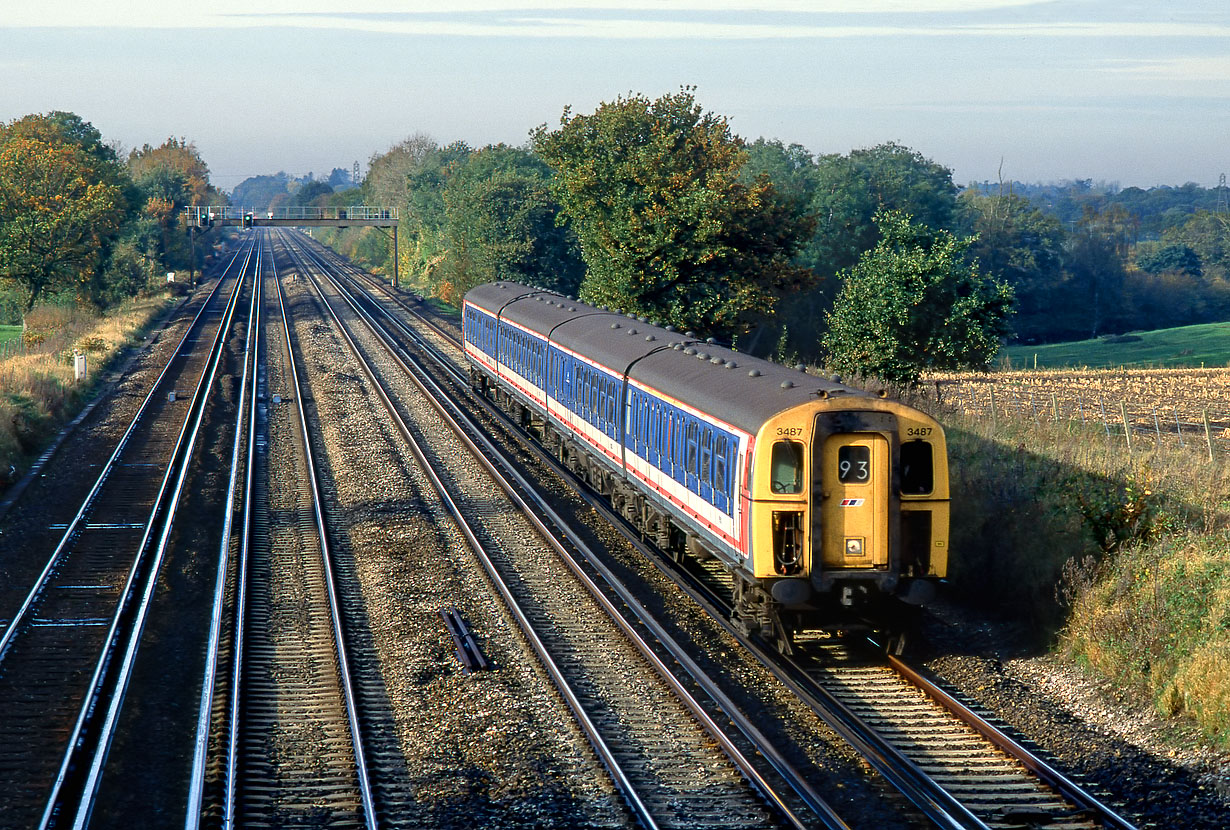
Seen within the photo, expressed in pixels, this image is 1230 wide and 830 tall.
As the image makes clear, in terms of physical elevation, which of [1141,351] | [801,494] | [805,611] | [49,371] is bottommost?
[1141,351]

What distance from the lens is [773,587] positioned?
13.2 m

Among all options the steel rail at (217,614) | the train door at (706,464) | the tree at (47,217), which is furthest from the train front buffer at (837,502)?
the tree at (47,217)

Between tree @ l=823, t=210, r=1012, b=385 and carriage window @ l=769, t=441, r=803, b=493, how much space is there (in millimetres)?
16496

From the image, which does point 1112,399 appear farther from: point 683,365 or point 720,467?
point 720,467

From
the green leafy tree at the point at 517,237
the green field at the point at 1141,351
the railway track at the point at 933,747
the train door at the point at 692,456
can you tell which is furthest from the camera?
the green leafy tree at the point at 517,237

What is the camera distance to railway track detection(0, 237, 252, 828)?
11.0m

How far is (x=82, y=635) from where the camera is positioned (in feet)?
49.3

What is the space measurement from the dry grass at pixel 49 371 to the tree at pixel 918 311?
800 inches

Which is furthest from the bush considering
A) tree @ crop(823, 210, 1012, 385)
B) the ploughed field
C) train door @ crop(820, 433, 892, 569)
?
tree @ crop(823, 210, 1012, 385)

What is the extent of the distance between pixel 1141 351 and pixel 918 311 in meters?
44.1

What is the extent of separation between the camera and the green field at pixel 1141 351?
59.0 m

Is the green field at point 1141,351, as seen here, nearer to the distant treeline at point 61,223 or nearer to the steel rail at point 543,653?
the steel rail at point 543,653

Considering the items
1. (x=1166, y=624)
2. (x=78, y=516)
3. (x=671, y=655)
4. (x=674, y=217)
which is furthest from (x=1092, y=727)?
(x=674, y=217)

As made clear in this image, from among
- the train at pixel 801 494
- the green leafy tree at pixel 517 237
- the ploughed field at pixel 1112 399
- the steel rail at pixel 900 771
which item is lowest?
the steel rail at pixel 900 771
